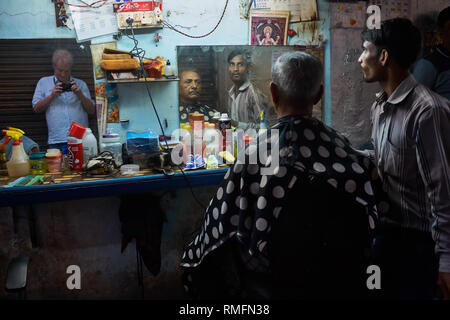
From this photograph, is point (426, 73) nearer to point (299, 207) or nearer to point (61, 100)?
point (299, 207)

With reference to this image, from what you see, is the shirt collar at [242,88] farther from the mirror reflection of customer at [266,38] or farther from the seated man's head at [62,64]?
the seated man's head at [62,64]

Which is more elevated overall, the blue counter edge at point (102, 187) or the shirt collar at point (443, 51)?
the shirt collar at point (443, 51)

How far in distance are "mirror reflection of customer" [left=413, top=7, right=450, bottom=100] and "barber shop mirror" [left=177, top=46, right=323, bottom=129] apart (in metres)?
0.91

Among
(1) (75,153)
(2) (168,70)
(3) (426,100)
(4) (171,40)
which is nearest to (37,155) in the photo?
(1) (75,153)

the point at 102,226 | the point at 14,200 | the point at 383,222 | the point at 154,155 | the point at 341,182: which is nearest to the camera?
the point at 341,182

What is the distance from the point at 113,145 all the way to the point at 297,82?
1.59 meters

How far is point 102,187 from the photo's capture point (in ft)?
7.15

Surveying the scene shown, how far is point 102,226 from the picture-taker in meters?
2.65

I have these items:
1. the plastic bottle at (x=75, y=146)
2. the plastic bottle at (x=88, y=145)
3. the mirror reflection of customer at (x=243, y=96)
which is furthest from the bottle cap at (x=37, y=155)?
the mirror reflection of customer at (x=243, y=96)

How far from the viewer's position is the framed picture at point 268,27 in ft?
9.41

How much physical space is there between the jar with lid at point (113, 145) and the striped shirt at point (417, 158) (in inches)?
67.0

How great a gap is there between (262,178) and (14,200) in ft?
5.01
